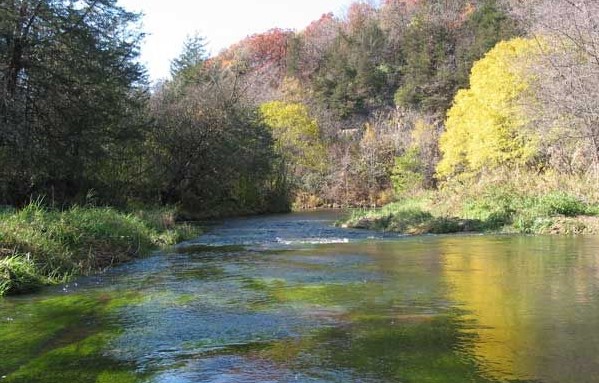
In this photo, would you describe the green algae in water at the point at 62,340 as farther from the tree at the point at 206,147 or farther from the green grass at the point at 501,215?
the tree at the point at 206,147

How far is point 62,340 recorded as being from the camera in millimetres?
6816

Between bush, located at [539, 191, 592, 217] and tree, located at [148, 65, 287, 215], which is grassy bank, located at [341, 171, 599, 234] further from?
tree, located at [148, 65, 287, 215]

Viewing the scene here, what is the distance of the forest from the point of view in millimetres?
22188

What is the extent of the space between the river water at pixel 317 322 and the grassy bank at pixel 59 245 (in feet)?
2.09

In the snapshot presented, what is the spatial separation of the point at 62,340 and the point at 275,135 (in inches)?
1766

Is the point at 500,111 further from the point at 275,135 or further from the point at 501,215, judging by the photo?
the point at 275,135

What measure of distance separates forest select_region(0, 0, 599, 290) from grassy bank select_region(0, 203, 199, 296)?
167mm

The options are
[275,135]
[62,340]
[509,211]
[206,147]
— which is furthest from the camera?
[275,135]

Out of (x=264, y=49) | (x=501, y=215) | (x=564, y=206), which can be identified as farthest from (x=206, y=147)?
(x=264, y=49)

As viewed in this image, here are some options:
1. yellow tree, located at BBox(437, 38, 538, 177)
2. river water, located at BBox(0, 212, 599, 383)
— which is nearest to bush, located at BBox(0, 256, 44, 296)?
river water, located at BBox(0, 212, 599, 383)

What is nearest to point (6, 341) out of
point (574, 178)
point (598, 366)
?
point (598, 366)

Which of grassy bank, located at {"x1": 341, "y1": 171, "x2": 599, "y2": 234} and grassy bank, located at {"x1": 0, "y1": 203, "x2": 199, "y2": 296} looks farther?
grassy bank, located at {"x1": 341, "y1": 171, "x2": 599, "y2": 234}

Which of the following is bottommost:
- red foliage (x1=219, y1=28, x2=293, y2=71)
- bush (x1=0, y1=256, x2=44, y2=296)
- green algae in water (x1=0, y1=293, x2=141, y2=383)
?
green algae in water (x1=0, y1=293, x2=141, y2=383)

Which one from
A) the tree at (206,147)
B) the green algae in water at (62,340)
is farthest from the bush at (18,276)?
the tree at (206,147)
